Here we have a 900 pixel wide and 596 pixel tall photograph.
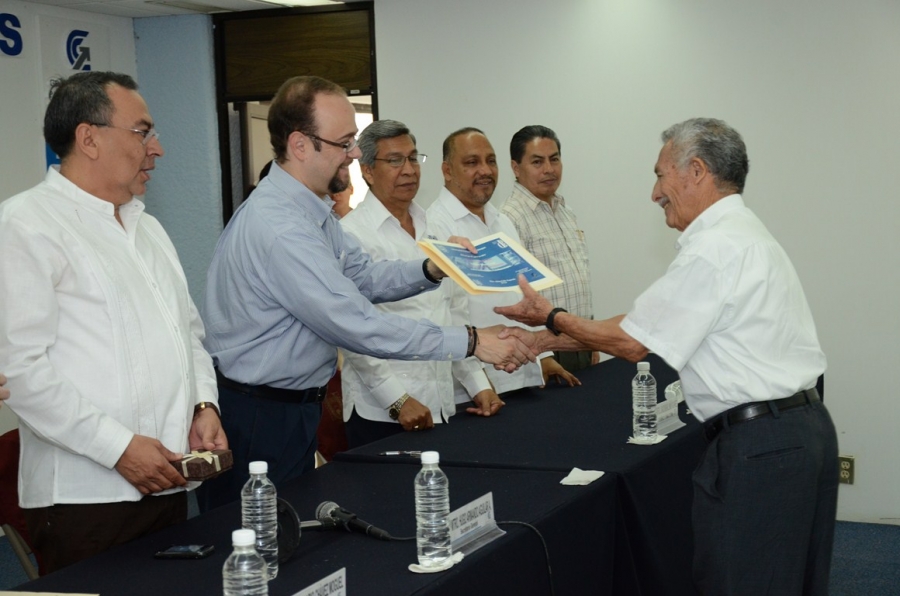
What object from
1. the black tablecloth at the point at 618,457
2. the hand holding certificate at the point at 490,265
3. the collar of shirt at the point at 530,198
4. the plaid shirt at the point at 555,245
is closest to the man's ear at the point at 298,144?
the hand holding certificate at the point at 490,265

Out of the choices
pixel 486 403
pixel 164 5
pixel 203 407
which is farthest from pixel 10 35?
pixel 203 407

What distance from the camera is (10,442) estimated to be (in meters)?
3.00

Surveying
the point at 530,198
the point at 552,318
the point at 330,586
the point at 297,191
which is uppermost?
the point at 297,191

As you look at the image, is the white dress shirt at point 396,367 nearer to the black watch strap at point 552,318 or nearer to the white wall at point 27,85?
the black watch strap at point 552,318

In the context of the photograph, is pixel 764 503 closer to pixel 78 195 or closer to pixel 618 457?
pixel 618 457

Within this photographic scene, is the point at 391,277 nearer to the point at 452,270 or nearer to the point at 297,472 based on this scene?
the point at 452,270

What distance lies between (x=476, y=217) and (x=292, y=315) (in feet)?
5.06

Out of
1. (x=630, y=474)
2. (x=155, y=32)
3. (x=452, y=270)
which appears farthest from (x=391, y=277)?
(x=155, y=32)

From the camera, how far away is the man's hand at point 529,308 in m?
2.80

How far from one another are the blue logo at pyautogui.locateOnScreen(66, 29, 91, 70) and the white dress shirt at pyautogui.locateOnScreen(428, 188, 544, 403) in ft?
10.2

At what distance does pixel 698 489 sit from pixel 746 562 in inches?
8.2

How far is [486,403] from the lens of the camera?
132 inches

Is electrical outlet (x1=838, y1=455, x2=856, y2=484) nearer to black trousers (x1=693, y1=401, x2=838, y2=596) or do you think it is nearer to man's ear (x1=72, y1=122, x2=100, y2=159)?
black trousers (x1=693, y1=401, x2=838, y2=596)

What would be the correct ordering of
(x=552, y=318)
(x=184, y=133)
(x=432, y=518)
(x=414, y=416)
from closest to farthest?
1. (x=432, y=518)
2. (x=552, y=318)
3. (x=414, y=416)
4. (x=184, y=133)
